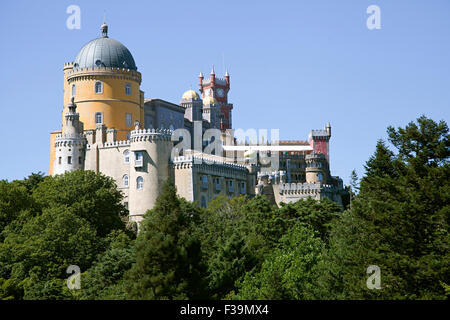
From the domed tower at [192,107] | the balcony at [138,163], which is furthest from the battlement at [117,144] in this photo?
the domed tower at [192,107]

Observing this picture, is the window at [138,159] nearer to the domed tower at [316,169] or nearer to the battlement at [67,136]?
the battlement at [67,136]

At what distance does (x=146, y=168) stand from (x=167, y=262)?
3606 cm

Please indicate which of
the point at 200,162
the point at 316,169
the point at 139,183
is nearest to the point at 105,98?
the point at 200,162

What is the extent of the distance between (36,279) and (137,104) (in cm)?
4042

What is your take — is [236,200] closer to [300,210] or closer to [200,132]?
[300,210]

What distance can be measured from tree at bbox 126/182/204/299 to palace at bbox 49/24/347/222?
3138cm

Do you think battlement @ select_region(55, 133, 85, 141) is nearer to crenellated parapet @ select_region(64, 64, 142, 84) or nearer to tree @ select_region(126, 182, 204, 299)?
crenellated parapet @ select_region(64, 64, 142, 84)

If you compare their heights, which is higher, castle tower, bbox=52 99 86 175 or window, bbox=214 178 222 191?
castle tower, bbox=52 99 86 175

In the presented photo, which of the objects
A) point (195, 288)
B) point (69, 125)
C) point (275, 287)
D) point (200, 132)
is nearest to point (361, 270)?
point (275, 287)

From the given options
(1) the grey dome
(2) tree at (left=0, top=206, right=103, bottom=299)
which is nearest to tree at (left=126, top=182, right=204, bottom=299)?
(2) tree at (left=0, top=206, right=103, bottom=299)

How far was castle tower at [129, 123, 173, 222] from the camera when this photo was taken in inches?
3526

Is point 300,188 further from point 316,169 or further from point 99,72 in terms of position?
point 99,72

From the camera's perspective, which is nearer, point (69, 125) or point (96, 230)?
point (96, 230)

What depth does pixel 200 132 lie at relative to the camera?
5059 inches
